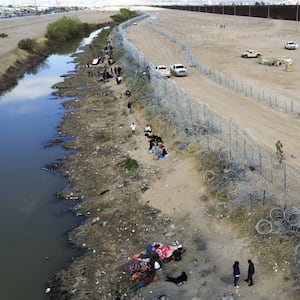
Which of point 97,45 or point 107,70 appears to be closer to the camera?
point 107,70

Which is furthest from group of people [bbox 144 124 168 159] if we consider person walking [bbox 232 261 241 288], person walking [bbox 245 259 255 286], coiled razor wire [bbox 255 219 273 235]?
person walking [bbox 245 259 255 286]

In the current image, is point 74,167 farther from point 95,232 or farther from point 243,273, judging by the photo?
point 243,273

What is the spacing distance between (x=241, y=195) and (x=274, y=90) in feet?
64.8

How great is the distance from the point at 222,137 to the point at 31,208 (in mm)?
10647

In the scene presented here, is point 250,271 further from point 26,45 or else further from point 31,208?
point 26,45

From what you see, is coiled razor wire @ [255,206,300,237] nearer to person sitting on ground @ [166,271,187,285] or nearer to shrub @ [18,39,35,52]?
person sitting on ground @ [166,271,187,285]

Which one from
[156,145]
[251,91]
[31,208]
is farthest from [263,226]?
[251,91]

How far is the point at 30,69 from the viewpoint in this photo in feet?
214

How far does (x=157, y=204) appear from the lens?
20.8 m

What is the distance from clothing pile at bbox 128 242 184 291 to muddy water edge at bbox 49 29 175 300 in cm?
36

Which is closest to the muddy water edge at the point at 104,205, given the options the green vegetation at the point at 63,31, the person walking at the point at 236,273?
the person walking at the point at 236,273

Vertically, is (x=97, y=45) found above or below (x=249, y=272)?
below

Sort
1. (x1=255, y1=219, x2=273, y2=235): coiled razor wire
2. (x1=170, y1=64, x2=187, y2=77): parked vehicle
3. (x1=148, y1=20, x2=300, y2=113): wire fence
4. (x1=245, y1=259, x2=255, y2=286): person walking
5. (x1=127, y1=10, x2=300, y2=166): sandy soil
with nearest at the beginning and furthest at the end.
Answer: (x1=245, y1=259, x2=255, y2=286): person walking
(x1=255, y1=219, x2=273, y2=235): coiled razor wire
(x1=127, y1=10, x2=300, y2=166): sandy soil
(x1=148, y1=20, x2=300, y2=113): wire fence
(x1=170, y1=64, x2=187, y2=77): parked vehicle

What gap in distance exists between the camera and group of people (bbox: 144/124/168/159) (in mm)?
24906
